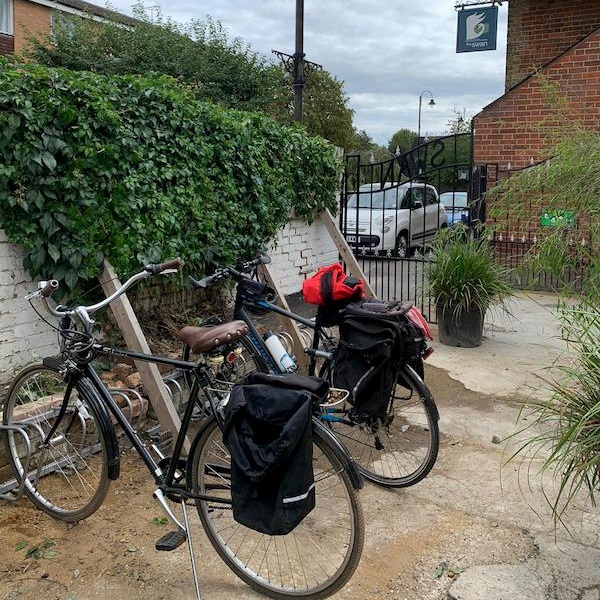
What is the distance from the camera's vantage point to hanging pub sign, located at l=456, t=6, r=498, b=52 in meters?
10.5

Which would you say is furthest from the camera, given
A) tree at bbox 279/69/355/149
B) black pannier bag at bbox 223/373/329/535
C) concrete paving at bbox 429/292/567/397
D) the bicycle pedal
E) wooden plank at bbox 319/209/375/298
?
tree at bbox 279/69/355/149

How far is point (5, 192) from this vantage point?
315 centimetres

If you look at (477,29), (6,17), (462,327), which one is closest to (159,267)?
(462,327)

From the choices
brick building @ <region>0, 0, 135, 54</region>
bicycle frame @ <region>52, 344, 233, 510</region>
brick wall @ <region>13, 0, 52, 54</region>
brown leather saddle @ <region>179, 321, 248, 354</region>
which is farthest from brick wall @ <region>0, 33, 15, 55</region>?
brown leather saddle @ <region>179, 321, 248, 354</region>

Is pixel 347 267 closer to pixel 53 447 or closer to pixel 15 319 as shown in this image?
pixel 15 319

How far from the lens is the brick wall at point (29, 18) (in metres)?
19.8

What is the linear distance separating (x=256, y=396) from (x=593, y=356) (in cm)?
121

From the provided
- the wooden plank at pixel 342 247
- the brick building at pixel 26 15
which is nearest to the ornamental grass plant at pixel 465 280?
the wooden plank at pixel 342 247

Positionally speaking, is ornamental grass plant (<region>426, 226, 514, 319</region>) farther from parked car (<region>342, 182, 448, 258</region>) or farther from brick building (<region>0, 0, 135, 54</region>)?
brick building (<region>0, 0, 135, 54</region>)

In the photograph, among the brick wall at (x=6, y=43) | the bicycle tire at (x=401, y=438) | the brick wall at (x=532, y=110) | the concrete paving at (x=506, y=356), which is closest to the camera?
the bicycle tire at (x=401, y=438)

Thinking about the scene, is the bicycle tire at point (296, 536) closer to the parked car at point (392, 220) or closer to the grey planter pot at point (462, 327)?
the grey planter pot at point (462, 327)

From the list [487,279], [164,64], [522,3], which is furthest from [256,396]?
[164,64]

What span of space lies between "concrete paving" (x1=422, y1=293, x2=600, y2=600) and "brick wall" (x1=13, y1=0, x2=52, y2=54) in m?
19.7

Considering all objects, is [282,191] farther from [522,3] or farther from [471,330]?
[522,3]
